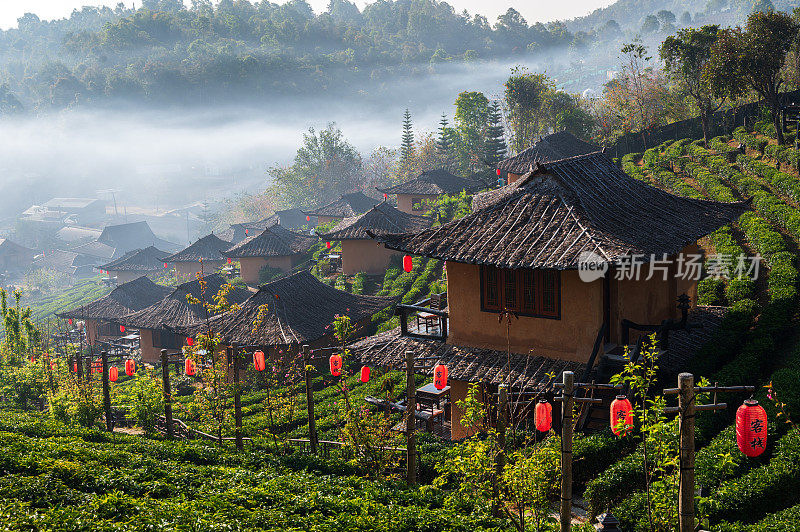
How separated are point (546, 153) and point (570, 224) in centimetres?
2671

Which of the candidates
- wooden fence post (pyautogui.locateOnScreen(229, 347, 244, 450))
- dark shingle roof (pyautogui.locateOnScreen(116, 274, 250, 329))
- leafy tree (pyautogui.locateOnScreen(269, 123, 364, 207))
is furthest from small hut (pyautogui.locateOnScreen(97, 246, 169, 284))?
wooden fence post (pyautogui.locateOnScreen(229, 347, 244, 450))

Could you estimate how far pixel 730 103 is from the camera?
44.1 m

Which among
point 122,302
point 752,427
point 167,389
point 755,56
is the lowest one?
point 122,302

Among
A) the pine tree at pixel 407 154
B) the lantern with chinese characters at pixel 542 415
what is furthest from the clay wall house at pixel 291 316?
the pine tree at pixel 407 154

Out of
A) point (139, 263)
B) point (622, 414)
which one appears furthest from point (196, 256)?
point (622, 414)

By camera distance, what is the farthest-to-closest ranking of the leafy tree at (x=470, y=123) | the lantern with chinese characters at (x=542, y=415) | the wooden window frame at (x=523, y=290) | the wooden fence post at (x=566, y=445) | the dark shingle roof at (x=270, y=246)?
the leafy tree at (x=470, y=123)
the dark shingle roof at (x=270, y=246)
the wooden window frame at (x=523, y=290)
the lantern with chinese characters at (x=542, y=415)
the wooden fence post at (x=566, y=445)

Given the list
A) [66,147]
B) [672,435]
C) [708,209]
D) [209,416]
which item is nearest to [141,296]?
[209,416]

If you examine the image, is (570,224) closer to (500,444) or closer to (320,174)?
(500,444)

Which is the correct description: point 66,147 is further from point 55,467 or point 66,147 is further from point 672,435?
point 672,435

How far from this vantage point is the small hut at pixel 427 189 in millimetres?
51750

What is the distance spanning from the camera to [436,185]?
5231cm

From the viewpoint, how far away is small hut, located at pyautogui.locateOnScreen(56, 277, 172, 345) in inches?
1646

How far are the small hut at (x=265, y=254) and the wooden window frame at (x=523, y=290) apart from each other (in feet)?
111

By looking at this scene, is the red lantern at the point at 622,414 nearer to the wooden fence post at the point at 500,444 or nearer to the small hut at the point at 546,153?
the wooden fence post at the point at 500,444
